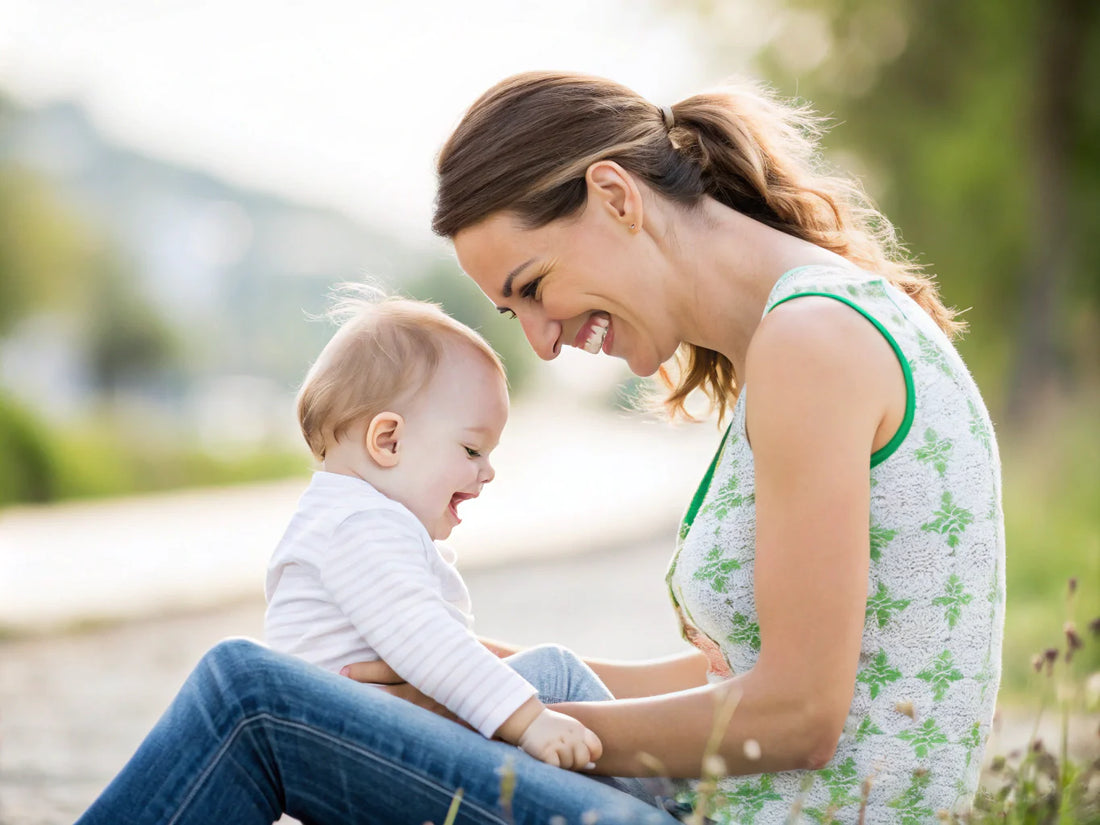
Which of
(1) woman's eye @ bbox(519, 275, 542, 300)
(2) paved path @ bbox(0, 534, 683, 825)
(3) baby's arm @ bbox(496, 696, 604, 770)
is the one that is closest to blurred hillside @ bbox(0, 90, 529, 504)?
(1) woman's eye @ bbox(519, 275, 542, 300)

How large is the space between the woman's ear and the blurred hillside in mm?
424

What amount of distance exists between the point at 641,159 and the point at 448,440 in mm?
591

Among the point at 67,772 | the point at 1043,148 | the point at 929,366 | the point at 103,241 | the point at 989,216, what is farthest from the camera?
the point at 103,241

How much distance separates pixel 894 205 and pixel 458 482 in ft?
31.3

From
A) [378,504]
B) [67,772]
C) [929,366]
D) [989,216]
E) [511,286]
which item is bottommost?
[67,772]

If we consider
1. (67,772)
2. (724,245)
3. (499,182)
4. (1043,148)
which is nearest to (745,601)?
(724,245)

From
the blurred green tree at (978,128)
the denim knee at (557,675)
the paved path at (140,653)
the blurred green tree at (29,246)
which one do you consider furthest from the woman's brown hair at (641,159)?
the blurred green tree at (29,246)

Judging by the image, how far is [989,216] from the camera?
10.7 metres

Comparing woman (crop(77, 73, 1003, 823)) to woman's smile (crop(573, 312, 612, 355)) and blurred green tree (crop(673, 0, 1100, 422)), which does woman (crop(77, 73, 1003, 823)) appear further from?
blurred green tree (crop(673, 0, 1100, 422))

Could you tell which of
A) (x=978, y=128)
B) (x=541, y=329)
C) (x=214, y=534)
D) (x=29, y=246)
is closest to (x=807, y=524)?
(x=541, y=329)

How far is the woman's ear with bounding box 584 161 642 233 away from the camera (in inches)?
76.1

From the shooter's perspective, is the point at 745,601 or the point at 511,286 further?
the point at 511,286

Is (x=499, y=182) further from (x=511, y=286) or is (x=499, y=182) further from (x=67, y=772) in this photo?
(x=67, y=772)

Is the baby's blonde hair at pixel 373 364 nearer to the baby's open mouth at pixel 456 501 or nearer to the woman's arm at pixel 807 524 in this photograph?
the baby's open mouth at pixel 456 501
